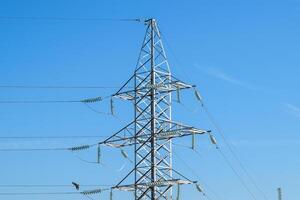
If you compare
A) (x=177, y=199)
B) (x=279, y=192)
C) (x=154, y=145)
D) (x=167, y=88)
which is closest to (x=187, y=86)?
(x=167, y=88)

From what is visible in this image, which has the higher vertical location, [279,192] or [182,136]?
[279,192]

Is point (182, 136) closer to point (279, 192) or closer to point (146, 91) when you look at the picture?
point (146, 91)

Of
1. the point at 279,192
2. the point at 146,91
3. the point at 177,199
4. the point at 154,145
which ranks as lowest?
the point at 177,199

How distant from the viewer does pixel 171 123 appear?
192 ft

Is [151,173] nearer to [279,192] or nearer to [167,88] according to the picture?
[167,88]

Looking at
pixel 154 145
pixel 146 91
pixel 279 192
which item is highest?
pixel 279 192

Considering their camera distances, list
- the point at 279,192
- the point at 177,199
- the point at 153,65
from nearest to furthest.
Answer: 1. the point at 177,199
2. the point at 153,65
3. the point at 279,192

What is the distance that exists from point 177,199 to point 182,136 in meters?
4.86

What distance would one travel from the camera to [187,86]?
59656 mm

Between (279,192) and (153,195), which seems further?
(279,192)

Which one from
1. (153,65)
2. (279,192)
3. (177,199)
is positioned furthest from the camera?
(279,192)

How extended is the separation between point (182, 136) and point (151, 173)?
3.74m

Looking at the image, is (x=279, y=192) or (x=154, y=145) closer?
(x=154, y=145)

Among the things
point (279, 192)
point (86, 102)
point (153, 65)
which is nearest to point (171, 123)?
point (153, 65)
